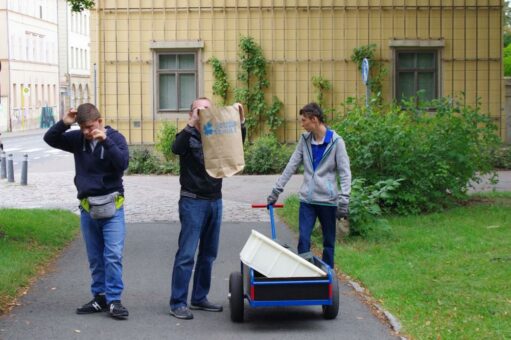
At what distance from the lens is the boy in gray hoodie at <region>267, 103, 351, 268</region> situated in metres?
9.38

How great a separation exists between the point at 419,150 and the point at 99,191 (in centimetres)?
825

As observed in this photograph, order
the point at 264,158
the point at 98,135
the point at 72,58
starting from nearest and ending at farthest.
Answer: the point at 98,135, the point at 264,158, the point at 72,58

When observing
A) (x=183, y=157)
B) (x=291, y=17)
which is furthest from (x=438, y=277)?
(x=291, y=17)

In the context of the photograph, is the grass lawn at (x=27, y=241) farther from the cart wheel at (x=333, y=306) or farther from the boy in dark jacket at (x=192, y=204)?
the cart wheel at (x=333, y=306)

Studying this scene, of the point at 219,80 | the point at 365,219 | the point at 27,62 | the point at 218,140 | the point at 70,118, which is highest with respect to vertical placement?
the point at 27,62

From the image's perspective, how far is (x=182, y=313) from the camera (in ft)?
27.6

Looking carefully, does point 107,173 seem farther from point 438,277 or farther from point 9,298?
point 438,277

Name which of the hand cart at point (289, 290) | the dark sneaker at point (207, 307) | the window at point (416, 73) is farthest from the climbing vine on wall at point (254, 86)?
the hand cart at point (289, 290)

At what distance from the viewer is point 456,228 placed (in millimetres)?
13859

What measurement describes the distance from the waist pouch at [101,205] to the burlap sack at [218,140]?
874 mm

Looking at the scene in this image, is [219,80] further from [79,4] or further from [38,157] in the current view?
[38,157]

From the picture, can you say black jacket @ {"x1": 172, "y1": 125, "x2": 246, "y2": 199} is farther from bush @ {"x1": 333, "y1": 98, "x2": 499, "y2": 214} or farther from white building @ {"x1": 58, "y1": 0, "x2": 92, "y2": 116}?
white building @ {"x1": 58, "y1": 0, "x2": 92, "y2": 116}

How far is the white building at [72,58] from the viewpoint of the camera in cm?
8388

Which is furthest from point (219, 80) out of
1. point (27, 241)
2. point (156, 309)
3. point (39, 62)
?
point (39, 62)
